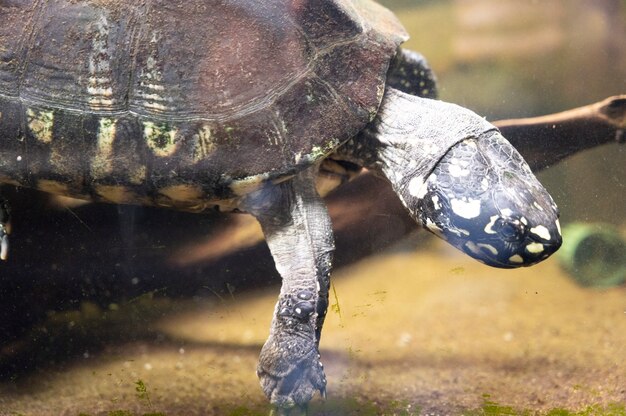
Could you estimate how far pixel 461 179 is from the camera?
135 centimetres

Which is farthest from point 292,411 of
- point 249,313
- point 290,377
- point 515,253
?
point 515,253

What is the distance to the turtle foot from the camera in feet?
4.30

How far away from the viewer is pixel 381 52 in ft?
4.91

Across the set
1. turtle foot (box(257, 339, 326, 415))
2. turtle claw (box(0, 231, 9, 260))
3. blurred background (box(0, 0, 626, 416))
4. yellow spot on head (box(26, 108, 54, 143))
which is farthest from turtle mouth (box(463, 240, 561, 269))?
turtle claw (box(0, 231, 9, 260))

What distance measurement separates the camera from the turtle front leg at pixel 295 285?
1321 mm

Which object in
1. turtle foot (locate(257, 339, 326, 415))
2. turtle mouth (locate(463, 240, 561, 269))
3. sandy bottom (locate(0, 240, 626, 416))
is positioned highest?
turtle mouth (locate(463, 240, 561, 269))

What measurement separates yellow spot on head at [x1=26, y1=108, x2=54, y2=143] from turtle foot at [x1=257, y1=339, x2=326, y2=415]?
0.77 m

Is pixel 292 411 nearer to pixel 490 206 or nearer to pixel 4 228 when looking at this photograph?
pixel 490 206

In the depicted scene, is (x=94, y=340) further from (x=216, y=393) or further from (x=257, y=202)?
(x=257, y=202)

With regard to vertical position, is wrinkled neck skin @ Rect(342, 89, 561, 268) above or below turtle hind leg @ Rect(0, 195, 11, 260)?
above

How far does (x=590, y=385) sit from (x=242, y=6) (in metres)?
1.41

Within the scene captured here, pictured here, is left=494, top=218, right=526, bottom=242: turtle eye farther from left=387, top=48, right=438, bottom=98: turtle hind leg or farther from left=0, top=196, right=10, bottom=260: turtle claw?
left=0, top=196, right=10, bottom=260: turtle claw

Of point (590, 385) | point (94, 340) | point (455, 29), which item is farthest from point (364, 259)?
point (455, 29)

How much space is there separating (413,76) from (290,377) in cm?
114
